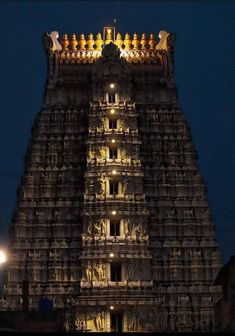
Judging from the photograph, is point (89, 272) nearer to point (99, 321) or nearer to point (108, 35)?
point (99, 321)

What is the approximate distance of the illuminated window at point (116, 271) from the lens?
193ft

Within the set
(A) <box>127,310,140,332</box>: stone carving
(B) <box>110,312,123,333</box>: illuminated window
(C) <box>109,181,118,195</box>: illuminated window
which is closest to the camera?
(A) <box>127,310,140,332</box>: stone carving

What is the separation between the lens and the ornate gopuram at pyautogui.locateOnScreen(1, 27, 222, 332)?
58.4 metres

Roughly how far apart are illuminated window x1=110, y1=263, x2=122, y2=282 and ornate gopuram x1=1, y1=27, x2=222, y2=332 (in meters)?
0.09

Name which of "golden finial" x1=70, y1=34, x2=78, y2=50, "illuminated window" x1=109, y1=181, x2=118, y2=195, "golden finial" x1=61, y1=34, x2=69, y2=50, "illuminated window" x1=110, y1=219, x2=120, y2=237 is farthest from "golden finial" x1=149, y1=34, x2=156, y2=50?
"illuminated window" x1=110, y1=219, x2=120, y2=237

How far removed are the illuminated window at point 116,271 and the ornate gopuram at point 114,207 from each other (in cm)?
9

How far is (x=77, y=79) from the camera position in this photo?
245ft

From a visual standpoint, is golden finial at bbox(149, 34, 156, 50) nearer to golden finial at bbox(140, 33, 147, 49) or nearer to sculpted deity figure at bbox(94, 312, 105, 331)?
golden finial at bbox(140, 33, 147, 49)

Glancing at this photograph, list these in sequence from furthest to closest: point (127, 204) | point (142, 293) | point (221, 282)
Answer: point (127, 204)
point (142, 293)
point (221, 282)

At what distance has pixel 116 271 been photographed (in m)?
59.2

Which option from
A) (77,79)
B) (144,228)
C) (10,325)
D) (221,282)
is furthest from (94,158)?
(221,282)

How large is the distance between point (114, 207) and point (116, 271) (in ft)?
20.0

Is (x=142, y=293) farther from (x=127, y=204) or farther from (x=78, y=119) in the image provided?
(x=78, y=119)

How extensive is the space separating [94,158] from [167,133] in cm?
1011
